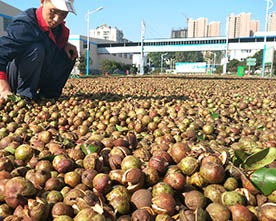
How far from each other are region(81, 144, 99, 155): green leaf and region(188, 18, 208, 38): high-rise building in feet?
439

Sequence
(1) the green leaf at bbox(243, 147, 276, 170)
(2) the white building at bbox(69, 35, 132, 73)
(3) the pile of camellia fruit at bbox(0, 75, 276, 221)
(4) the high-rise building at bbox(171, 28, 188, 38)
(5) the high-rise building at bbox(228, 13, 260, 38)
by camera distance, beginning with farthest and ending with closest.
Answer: (4) the high-rise building at bbox(171, 28, 188, 38) < (5) the high-rise building at bbox(228, 13, 260, 38) < (2) the white building at bbox(69, 35, 132, 73) < (1) the green leaf at bbox(243, 147, 276, 170) < (3) the pile of camellia fruit at bbox(0, 75, 276, 221)

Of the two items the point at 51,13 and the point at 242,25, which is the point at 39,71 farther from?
the point at 242,25

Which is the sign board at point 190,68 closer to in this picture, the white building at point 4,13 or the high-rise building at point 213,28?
the white building at point 4,13

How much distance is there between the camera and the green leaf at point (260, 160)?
1988 mm

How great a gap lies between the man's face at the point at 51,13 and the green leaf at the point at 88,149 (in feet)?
9.95

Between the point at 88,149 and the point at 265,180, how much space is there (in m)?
1.51

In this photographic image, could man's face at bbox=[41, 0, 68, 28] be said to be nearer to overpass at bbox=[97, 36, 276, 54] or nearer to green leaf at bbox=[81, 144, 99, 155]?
green leaf at bbox=[81, 144, 99, 155]

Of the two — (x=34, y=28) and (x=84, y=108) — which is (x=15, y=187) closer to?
(x=84, y=108)

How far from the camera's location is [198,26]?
12988 centimetres

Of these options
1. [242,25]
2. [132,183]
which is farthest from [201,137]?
[242,25]

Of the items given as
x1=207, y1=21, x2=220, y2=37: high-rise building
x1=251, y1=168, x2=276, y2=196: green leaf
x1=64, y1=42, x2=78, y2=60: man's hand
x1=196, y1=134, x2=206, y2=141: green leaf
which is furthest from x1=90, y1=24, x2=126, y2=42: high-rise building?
x1=251, y1=168, x2=276, y2=196: green leaf

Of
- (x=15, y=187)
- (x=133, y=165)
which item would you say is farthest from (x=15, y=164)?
(x=133, y=165)

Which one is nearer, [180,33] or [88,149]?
[88,149]

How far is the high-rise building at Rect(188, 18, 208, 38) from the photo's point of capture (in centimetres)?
12838
